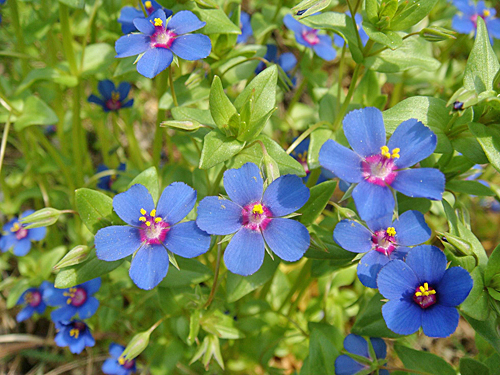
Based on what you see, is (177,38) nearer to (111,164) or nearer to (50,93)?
(50,93)

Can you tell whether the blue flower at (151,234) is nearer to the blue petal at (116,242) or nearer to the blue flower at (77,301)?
the blue petal at (116,242)

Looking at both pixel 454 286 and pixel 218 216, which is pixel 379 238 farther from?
pixel 218 216

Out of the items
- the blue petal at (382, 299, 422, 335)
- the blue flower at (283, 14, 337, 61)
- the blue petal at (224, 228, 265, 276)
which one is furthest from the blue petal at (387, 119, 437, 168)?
the blue flower at (283, 14, 337, 61)

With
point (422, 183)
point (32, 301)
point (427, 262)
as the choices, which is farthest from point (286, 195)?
point (32, 301)

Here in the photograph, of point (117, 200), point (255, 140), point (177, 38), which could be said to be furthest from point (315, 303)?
point (177, 38)

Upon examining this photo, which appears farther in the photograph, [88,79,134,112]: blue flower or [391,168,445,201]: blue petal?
[88,79,134,112]: blue flower

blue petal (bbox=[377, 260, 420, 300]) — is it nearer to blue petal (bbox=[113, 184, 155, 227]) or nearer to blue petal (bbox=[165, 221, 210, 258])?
blue petal (bbox=[165, 221, 210, 258])
